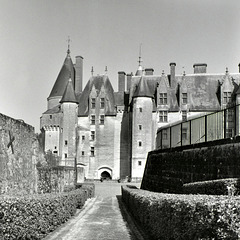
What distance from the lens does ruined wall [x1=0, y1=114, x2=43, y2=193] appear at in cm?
1302

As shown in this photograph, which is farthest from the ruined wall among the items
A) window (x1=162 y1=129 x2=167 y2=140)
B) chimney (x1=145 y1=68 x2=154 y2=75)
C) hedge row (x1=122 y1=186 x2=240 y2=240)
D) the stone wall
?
chimney (x1=145 y1=68 x2=154 y2=75)

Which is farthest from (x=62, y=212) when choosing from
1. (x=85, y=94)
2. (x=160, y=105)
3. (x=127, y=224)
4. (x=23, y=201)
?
(x=85, y=94)

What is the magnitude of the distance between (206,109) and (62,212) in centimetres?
3600

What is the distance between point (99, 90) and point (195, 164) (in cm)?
3720

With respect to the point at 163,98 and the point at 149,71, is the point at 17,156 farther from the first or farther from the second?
the point at 149,71

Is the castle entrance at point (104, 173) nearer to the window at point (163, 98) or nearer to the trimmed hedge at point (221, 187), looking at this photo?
the window at point (163, 98)

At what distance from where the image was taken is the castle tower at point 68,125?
45.7 meters

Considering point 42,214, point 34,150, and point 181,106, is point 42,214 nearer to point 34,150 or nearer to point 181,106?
point 34,150

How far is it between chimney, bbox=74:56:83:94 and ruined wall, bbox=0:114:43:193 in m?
34.8

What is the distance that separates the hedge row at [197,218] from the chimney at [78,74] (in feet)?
142

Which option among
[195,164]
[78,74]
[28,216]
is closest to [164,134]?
[195,164]

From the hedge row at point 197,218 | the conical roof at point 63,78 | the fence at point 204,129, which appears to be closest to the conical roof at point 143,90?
the conical roof at point 63,78

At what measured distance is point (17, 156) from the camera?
1423cm

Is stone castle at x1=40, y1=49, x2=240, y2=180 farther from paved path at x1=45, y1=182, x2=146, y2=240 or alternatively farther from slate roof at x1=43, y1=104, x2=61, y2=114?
paved path at x1=45, y1=182, x2=146, y2=240
